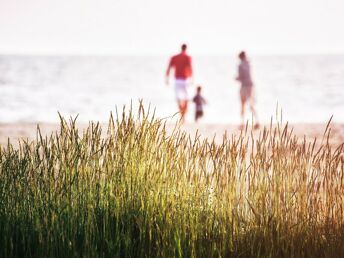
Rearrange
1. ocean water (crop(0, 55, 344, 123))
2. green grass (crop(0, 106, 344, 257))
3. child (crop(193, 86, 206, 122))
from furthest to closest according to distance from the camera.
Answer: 1. ocean water (crop(0, 55, 344, 123))
2. child (crop(193, 86, 206, 122))
3. green grass (crop(0, 106, 344, 257))

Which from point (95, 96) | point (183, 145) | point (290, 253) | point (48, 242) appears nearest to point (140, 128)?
point (183, 145)

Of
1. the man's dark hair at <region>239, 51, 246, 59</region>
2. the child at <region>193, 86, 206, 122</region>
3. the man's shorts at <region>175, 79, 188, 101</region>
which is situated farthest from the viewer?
the child at <region>193, 86, 206, 122</region>

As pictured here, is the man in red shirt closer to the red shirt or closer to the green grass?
the red shirt

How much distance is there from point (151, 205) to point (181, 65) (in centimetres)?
862

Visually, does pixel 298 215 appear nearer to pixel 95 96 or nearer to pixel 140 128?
pixel 140 128

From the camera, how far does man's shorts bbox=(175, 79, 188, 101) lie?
12914 millimetres

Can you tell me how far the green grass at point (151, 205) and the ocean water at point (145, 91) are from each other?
37.8 ft

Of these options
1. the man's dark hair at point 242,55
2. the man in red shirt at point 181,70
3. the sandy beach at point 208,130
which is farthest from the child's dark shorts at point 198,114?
the man's dark hair at point 242,55

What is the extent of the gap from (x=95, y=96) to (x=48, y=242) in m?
35.4

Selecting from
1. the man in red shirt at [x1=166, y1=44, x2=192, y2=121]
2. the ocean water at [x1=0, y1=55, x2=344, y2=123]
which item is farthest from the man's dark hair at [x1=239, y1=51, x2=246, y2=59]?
the ocean water at [x1=0, y1=55, x2=344, y2=123]

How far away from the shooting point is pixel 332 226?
4594mm

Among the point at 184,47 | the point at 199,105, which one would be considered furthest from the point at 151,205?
the point at 199,105

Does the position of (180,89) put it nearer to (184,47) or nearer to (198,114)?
(184,47)

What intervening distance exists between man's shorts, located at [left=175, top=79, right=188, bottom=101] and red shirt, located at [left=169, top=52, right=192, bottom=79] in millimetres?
88
